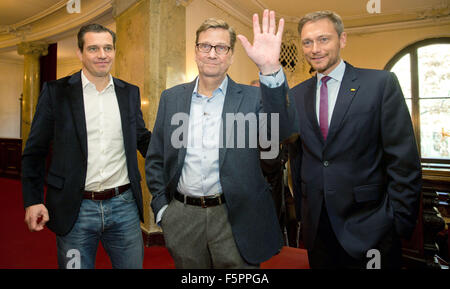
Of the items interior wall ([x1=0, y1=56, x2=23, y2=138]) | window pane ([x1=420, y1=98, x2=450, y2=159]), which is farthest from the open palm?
interior wall ([x1=0, y1=56, x2=23, y2=138])

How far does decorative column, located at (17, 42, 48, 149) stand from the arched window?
9069mm

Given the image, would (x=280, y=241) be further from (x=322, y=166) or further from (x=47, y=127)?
(x=47, y=127)

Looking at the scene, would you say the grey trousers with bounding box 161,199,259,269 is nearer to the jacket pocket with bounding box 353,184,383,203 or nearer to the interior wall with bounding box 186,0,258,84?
the jacket pocket with bounding box 353,184,383,203

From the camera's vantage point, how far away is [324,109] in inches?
57.2

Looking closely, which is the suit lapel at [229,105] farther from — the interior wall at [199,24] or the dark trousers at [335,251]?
the interior wall at [199,24]

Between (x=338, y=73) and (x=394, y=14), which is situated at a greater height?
(x=394, y=14)

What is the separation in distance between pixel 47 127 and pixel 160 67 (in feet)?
7.65

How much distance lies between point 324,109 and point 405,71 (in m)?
6.75

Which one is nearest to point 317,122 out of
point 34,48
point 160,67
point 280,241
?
point 280,241

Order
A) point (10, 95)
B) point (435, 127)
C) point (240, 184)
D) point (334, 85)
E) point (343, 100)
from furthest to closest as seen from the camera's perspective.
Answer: point (10, 95) → point (435, 127) → point (334, 85) → point (343, 100) → point (240, 184)

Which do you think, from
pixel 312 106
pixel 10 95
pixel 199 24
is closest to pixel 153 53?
pixel 199 24

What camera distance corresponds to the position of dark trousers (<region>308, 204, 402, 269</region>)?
1303 millimetres

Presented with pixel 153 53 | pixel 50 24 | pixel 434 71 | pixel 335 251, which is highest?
pixel 50 24

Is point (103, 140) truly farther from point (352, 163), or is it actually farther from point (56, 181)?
point (352, 163)
